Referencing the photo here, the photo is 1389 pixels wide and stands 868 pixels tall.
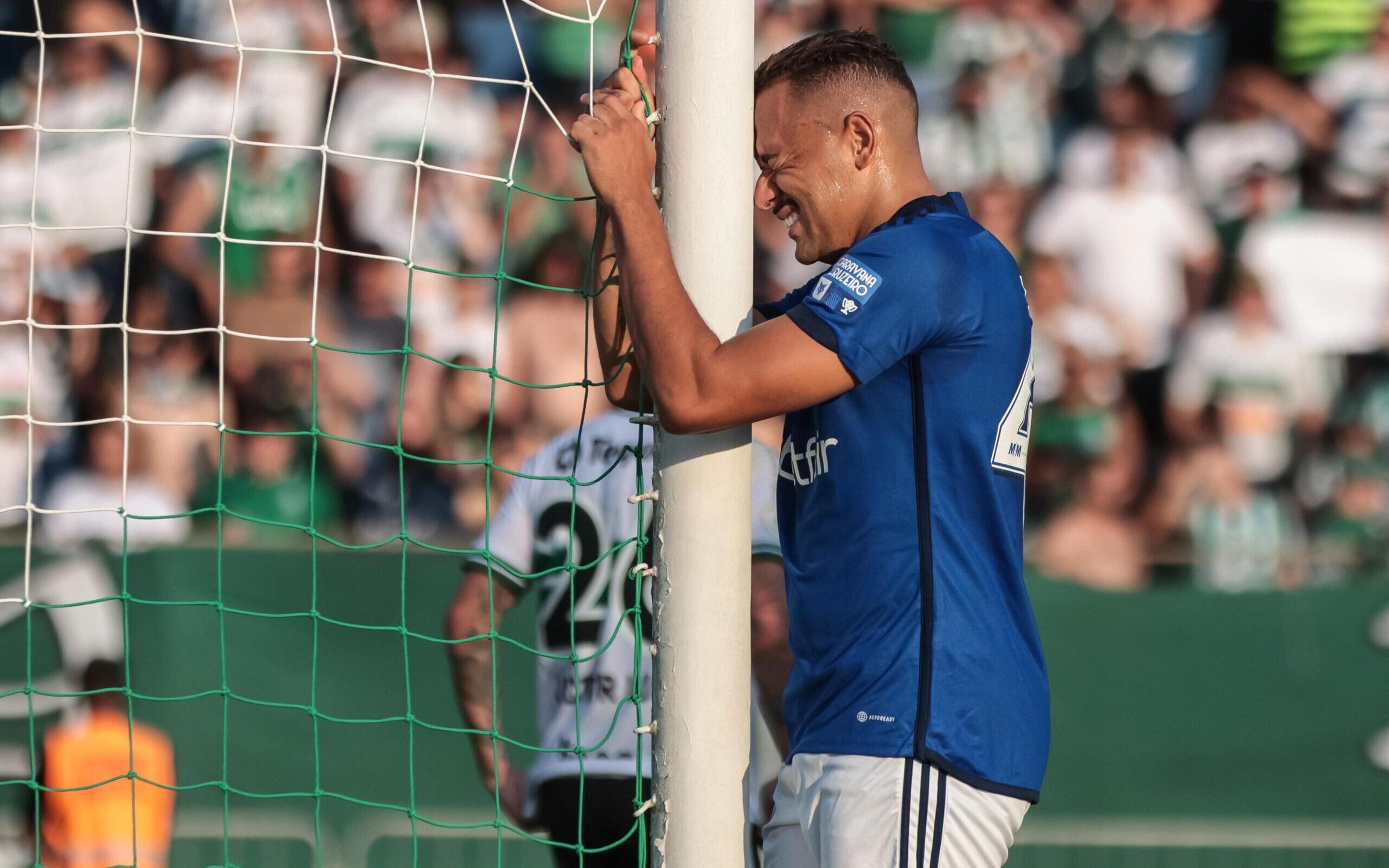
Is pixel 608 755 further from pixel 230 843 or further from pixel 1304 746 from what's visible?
pixel 1304 746

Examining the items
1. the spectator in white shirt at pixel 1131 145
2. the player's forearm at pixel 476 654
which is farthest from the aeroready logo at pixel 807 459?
the spectator in white shirt at pixel 1131 145

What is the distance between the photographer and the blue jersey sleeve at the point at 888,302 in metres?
2.04

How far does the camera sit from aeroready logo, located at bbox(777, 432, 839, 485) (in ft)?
7.16

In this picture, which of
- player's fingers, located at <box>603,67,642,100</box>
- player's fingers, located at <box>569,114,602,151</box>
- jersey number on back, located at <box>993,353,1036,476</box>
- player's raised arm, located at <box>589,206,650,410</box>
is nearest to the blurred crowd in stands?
player's raised arm, located at <box>589,206,650,410</box>

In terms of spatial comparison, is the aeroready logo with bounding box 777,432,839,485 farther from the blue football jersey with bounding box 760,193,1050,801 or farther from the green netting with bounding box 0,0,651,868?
the green netting with bounding box 0,0,651,868

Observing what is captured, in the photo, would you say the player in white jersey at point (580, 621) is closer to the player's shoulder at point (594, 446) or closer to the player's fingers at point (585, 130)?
the player's shoulder at point (594, 446)

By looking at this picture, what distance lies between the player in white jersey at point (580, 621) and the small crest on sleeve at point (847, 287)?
1.51 m

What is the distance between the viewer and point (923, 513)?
6.93 feet

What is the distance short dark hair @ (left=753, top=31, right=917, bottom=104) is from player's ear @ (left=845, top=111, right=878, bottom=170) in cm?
6

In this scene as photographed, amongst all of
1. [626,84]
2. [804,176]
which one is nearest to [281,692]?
[626,84]

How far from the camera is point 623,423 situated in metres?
3.80

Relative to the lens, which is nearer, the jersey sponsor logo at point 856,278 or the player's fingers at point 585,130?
the jersey sponsor logo at point 856,278

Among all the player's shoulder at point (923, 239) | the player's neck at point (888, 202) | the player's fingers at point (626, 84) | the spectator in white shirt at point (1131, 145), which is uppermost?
the spectator in white shirt at point (1131, 145)

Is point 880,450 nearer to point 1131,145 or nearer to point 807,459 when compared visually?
point 807,459
